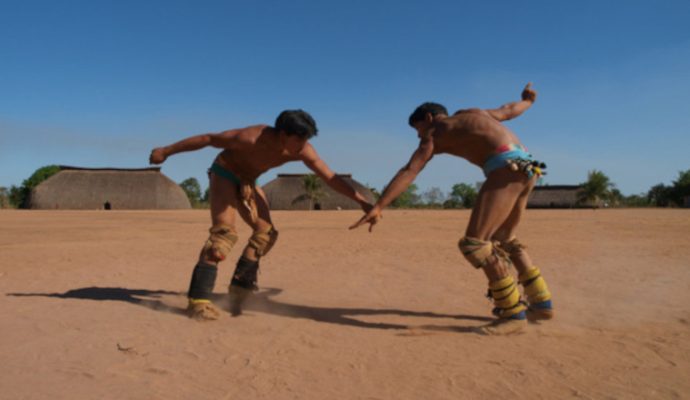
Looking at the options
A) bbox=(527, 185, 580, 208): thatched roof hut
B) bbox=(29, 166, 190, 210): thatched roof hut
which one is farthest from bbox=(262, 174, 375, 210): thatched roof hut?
bbox=(527, 185, 580, 208): thatched roof hut

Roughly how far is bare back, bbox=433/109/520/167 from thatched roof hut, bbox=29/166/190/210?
141ft

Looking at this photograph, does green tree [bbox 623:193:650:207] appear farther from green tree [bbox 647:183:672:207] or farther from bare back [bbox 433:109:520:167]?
bare back [bbox 433:109:520:167]

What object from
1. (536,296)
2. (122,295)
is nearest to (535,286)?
(536,296)

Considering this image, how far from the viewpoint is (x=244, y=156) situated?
13.7 feet

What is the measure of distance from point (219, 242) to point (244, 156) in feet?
2.56

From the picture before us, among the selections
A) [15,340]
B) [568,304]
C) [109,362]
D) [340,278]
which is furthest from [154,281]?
[568,304]

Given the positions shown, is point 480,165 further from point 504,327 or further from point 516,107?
point 504,327

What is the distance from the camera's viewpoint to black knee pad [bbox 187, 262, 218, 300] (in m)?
3.91

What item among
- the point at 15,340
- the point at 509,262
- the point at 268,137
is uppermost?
the point at 268,137

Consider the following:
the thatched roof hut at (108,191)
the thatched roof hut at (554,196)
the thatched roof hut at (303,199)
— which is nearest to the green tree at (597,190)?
the thatched roof hut at (554,196)

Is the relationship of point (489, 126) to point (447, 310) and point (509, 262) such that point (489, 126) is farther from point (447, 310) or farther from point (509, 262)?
point (447, 310)

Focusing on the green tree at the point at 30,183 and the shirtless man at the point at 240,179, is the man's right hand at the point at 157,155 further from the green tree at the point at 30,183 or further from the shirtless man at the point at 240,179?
the green tree at the point at 30,183

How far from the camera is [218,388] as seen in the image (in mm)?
2324

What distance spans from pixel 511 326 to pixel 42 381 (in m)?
2.87
